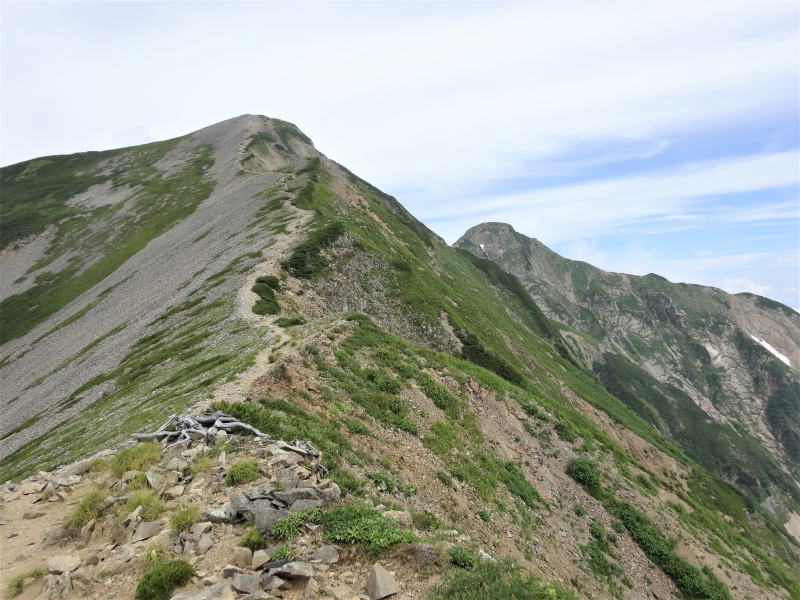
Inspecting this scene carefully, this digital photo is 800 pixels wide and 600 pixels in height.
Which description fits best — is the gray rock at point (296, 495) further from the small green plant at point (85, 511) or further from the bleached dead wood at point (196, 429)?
the small green plant at point (85, 511)

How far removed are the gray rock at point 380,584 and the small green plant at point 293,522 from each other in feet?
7.74

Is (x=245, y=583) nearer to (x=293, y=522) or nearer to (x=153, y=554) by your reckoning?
(x=293, y=522)

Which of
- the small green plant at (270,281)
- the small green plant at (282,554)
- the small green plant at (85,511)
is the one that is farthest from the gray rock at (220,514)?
the small green plant at (270,281)

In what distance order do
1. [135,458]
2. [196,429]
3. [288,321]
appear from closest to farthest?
[135,458] → [196,429] → [288,321]

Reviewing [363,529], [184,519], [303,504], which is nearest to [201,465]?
[184,519]

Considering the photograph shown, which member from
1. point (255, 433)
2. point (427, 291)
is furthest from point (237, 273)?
point (255, 433)

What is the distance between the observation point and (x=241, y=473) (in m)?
13.1

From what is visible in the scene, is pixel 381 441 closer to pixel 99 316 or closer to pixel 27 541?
pixel 27 541

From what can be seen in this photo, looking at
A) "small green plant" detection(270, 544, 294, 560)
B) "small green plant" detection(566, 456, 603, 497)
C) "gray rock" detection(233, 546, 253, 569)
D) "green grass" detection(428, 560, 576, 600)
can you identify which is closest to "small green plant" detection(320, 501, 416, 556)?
"small green plant" detection(270, 544, 294, 560)

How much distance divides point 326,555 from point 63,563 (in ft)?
23.4

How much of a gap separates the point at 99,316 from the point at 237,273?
35.8 meters

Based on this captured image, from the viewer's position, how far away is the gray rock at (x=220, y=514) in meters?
11.4

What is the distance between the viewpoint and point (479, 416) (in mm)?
31375

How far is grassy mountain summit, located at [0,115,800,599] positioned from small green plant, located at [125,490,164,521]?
531cm
